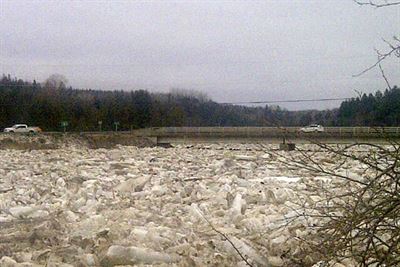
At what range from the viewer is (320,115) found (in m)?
6.43

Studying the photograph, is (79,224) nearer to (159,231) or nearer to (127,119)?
(159,231)

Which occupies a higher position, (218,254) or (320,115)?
(320,115)

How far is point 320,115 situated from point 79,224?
4484 mm

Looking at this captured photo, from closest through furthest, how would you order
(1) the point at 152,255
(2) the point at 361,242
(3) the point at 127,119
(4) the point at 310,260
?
(2) the point at 361,242
(4) the point at 310,260
(1) the point at 152,255
(3) the point at 127,119

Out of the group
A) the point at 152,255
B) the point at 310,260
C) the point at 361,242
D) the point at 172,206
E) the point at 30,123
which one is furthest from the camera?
the point at 30,123

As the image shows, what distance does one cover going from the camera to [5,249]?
7.01 m

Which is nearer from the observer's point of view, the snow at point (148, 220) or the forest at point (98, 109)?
the snow at point (148, 220)

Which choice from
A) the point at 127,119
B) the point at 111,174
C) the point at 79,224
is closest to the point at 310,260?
the point at 79,224

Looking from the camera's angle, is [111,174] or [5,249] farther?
[111,174]

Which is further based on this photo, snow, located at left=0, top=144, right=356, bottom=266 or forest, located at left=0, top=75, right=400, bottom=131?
forest, located at left=0, top=75, right=400, bottom=131

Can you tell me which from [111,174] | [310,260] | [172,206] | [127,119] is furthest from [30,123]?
[310,260]

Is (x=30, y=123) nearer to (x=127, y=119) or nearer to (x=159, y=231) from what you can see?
(x=127, y=119)

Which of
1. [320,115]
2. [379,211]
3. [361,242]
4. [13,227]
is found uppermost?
[320,115]

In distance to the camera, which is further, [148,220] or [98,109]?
[98,109]
